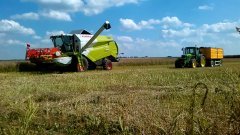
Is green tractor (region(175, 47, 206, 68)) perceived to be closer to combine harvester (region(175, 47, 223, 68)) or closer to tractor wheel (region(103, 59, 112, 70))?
combine harvester (region(175, 47, 223, 68))

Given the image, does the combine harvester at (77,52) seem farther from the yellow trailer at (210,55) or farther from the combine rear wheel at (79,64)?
the yellow trailer at (210,55)

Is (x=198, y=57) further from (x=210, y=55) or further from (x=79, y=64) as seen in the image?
(x=79, y=64)

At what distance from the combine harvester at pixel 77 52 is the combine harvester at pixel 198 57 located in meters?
7.44

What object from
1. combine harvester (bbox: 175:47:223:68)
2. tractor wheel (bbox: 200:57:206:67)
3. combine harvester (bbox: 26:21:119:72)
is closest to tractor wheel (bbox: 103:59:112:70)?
combine harvester (bbox: 26:21:119:72)

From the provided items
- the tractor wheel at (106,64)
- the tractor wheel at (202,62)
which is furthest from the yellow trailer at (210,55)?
the tractor wheel at (106,64)

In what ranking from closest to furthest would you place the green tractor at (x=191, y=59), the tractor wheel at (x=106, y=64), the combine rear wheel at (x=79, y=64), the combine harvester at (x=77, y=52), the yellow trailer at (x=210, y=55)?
the combine harvester at (x=77, y=52), the combine rear wheel at (x=79, y=64), the tractor wheel at (x=106, y=64), the green tractor at (x=191, y=59), the yellow trailer at (x=210, y=55)

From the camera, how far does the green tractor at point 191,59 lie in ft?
110

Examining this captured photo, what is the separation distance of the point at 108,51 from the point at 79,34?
3.01m

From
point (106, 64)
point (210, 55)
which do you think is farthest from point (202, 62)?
point (106, 64)

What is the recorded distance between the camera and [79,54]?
1013 inches

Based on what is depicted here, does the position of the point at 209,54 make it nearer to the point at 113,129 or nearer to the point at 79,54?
the point at 79,54

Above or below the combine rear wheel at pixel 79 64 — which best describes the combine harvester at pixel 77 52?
above

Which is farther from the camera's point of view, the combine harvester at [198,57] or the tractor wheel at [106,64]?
the combine harvester at [198,57]

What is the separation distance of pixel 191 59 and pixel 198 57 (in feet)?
5.24
